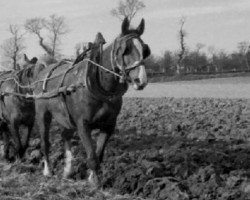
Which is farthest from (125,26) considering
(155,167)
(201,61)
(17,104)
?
(201,61)

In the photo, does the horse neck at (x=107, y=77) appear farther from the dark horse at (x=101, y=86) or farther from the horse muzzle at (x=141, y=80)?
the horse muzzle at (x=141, y=80)

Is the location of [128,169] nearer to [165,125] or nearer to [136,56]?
[136,56]

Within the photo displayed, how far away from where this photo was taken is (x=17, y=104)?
29.3 feet

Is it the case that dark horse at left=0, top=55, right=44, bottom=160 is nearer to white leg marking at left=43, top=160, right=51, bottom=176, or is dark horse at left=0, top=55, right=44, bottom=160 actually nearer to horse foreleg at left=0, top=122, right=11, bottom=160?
horse foreleg at left=0, top=122, right=11, bottom=160

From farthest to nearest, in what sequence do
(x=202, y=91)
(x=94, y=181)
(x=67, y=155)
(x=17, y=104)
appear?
(x=202, y=91) → (x=17, y=104) → (x=67, y=155) → (x=94, y=181)

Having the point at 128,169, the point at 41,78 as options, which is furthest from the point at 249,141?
the point at 41,78

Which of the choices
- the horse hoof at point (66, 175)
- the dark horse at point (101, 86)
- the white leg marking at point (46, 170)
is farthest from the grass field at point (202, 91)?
the dark horse at point (101, 86)

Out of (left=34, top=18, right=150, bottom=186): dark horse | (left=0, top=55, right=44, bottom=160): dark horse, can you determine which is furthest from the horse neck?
(left=0, top=55, right=44, bottom=160): dark horse

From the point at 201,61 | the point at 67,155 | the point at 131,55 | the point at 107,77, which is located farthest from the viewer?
the point at 201,61

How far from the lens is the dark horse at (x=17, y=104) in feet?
29.1

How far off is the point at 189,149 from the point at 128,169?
147cm

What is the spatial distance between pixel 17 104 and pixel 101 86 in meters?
2.68

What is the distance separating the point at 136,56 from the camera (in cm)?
620

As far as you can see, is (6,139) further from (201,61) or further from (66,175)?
(201,61)
